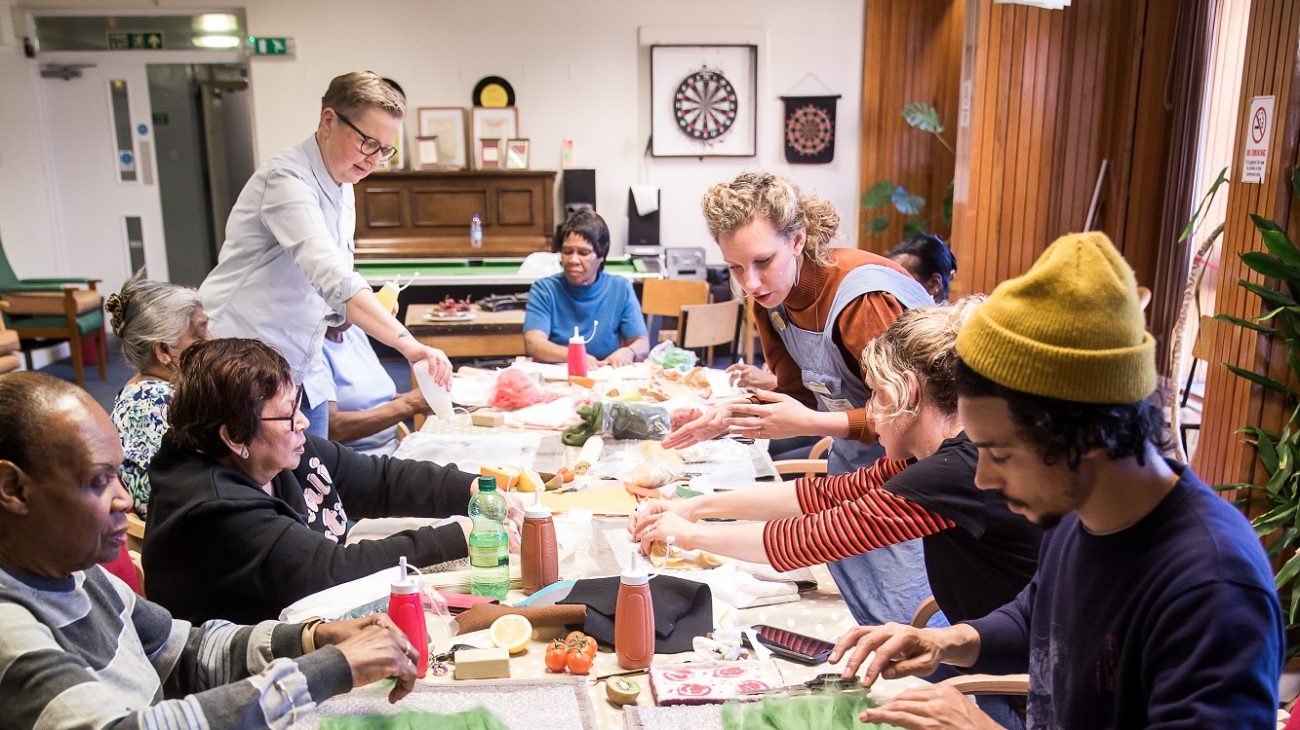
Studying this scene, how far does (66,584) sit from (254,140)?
871cm

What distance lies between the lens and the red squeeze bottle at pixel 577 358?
3977 millimetres

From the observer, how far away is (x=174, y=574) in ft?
6.06

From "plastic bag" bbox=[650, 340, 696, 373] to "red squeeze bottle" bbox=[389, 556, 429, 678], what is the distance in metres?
2.53

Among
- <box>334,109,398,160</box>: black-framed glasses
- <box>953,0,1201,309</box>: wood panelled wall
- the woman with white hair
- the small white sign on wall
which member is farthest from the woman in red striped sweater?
<box>953,0,1201,309</box>: wood panelled wall

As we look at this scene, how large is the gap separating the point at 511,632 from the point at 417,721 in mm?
307

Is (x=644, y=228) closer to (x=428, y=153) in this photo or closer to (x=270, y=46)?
(x=428, y=153)

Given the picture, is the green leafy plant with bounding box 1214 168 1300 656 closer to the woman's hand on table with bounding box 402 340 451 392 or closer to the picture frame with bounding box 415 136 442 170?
the woman's hand on table with bounding box 402 340 451 392

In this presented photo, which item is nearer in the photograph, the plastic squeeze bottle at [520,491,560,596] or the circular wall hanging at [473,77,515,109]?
the plastic squeeze bottle at [520,491,560,596]

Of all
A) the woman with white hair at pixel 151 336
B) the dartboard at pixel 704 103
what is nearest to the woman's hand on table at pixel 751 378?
the woman with white hair at pixel 151 336

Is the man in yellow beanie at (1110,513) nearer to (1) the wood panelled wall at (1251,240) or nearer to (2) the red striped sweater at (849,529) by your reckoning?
(2) the red striped sweater at (849,529)

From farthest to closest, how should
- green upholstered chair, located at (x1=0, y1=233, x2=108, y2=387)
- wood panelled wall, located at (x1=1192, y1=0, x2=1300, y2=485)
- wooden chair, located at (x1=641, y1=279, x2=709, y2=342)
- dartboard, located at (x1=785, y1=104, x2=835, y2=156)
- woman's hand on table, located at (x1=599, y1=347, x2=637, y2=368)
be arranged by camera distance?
dartboard, located at (x1=785, y1=104, x2=835, y2=156), green upholstered chair, located at (x1=0, y1=233, x2=108, y2=387), wooden chair, located at (x1=641, y1=279, x2=709, y2=342), woman's hand on table, located at (x1=599, y1=347, x2=637, y2=368), wood panelled wall, located at (x1=1192, y1=0, x2=1300, y2=485)

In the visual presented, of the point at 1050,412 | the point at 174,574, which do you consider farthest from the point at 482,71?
the point at 1050,412

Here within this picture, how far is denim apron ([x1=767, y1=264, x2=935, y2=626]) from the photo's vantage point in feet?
7.97

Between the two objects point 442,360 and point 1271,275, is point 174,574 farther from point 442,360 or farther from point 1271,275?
point 1271,275
